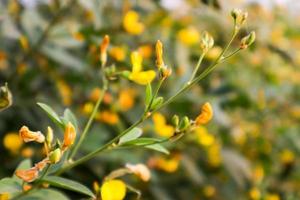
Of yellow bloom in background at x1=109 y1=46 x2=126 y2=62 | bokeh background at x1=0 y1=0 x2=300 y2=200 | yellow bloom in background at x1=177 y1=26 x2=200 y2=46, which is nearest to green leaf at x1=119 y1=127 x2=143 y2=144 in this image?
bokeh background at x1=0 y1=0 x2=300 y2=200

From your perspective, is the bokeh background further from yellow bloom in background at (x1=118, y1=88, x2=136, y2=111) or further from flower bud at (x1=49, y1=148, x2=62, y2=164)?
flower bud at (x1=49, y1=148, x2=62, y2=164)

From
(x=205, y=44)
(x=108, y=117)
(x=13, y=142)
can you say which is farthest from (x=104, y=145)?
(x=108, y=117)

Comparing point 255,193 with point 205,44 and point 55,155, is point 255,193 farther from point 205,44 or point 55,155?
point 55,155

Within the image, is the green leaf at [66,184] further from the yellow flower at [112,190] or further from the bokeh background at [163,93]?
the bokeh background at [163,93]

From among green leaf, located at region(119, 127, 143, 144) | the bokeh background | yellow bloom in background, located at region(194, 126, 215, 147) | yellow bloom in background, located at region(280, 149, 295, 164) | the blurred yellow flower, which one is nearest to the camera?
green leaf, located at region(119, 127, 143, 144)

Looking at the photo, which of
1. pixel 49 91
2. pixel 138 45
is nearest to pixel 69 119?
pixel 49 91
